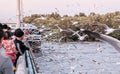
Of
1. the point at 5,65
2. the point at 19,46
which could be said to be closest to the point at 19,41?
the point at 19,46

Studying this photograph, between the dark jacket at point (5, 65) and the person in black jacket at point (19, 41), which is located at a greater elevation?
the dark jacket at point (5, 65)

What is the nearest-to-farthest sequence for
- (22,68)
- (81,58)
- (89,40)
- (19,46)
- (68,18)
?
(22,68)
(19,46)
(81,58)
(68,18)
(89,40)

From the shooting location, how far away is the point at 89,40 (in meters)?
86.6

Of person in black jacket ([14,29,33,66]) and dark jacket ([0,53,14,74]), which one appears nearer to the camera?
dark jacket ([0,53,14,74])

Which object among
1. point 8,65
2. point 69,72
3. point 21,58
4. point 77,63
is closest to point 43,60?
point 77,63

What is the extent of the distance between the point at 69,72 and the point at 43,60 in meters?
7.25

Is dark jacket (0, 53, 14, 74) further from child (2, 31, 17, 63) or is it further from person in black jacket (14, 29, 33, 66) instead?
person in black jacket (14, 29, 33, 66)

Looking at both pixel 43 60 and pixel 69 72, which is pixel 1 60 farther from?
pixel 43 60

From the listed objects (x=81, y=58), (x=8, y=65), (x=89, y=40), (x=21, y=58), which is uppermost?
(x=8, y=65)

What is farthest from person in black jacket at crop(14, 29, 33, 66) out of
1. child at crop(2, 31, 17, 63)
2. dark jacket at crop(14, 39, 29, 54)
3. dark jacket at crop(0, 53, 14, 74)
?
dark jacket at crop(0, 53, 14, 74)

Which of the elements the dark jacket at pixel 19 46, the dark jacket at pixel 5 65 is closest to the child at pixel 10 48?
the dark jacket at pixel 19 46

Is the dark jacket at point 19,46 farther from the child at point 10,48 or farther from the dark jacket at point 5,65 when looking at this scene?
the dark jacket at point 5,65

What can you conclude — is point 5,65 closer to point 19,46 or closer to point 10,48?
point 10,48

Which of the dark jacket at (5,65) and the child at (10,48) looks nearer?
the dark jacket at (5,65)
